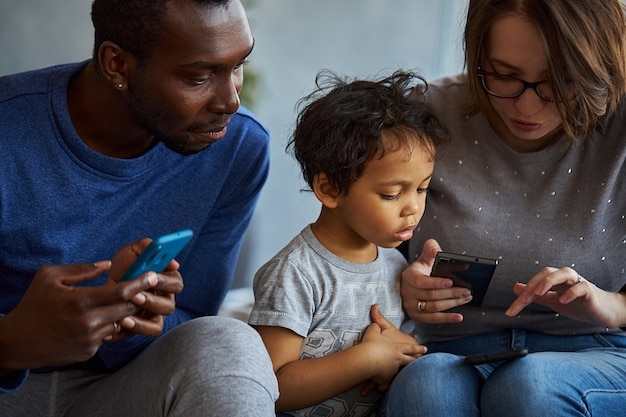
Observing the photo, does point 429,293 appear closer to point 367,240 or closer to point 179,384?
point 367,240

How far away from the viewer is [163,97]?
1521 mm

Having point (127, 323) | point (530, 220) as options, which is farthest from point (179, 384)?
point (530, 220)

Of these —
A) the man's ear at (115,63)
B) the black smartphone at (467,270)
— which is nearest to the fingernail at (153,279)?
the man's ear at (115,63)

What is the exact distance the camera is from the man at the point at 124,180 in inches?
53.0

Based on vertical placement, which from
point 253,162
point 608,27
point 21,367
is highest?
point 608,27

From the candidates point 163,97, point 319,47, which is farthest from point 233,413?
point 319,47

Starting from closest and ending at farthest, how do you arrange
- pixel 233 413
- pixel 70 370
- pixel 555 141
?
1. pixel 233 413
2. pixel 70 370
3. pixel 555 141

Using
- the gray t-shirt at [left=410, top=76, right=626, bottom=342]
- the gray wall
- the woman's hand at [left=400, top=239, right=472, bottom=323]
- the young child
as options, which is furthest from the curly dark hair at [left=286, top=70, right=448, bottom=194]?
the gray wall

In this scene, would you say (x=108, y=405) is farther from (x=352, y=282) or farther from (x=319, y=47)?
(x=319, y=47)

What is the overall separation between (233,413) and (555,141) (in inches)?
34.3

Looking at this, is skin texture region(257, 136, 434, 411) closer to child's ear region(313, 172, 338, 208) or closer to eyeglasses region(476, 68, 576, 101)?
child's ear region(313, 172, 338, 208)

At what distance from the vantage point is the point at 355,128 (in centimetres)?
161

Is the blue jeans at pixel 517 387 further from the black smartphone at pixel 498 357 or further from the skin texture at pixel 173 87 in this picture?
the skin texture at pixel 173 87

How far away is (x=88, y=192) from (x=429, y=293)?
25.3 inches
